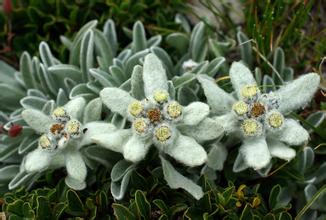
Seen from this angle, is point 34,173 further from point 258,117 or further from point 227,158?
point 258,117

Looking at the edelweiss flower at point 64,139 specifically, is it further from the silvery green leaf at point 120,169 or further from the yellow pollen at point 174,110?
the yellow pollen at point 174,110

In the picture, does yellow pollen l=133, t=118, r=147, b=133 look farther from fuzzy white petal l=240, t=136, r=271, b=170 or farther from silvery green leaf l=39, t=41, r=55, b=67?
silvery green leaf l=39, t=41, r=55, b=67

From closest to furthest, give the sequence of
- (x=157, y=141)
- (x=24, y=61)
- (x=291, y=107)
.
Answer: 1. (x=157, y=141)
2. (x=291, y=107)
3. (x=24, y=61)

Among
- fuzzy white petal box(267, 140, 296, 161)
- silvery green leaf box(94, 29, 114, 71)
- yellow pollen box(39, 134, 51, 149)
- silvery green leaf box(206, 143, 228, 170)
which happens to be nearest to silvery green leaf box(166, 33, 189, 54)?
silvery green leaf box(94, 29, 114, 71)

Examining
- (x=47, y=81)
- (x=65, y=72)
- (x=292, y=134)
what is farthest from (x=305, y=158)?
(x=47, y=81)

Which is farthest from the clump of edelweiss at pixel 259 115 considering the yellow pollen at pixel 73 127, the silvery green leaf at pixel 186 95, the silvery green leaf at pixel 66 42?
the silvery green leaf at pixel 66 42

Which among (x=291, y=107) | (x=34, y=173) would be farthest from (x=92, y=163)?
(x=291, y=107)

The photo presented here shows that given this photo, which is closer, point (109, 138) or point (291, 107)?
point (109, 138)
